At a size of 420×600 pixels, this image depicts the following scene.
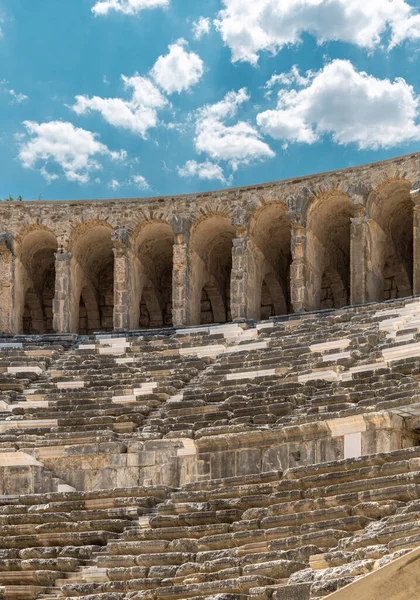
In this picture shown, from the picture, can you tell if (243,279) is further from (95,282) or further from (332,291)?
(95,282)

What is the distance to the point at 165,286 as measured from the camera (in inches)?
1182

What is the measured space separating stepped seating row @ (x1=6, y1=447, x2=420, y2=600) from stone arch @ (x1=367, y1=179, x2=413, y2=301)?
1187cm

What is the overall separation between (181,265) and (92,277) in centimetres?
406

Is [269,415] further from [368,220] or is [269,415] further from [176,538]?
[368,220]

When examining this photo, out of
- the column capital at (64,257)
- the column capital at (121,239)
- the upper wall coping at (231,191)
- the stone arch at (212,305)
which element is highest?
the upper wall coping at (231,191)

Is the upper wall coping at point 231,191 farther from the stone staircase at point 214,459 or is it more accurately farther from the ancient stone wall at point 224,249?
the stone staircase at point 214,459

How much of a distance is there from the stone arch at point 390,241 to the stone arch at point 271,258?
2.26m

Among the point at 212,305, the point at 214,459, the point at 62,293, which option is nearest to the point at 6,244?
the point at 62,293

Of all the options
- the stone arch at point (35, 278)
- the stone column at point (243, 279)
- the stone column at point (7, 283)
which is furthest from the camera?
the stone arch at point (35, 278)

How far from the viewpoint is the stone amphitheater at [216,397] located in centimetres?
1113

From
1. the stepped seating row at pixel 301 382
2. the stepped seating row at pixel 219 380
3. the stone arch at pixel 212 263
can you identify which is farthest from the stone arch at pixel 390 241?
the stepped seating row at pixel 301 382

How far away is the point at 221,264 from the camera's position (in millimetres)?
28938

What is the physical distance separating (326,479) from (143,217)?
15.4 m

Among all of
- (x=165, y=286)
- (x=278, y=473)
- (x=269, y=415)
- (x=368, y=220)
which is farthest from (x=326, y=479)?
(x=165, y=286)
